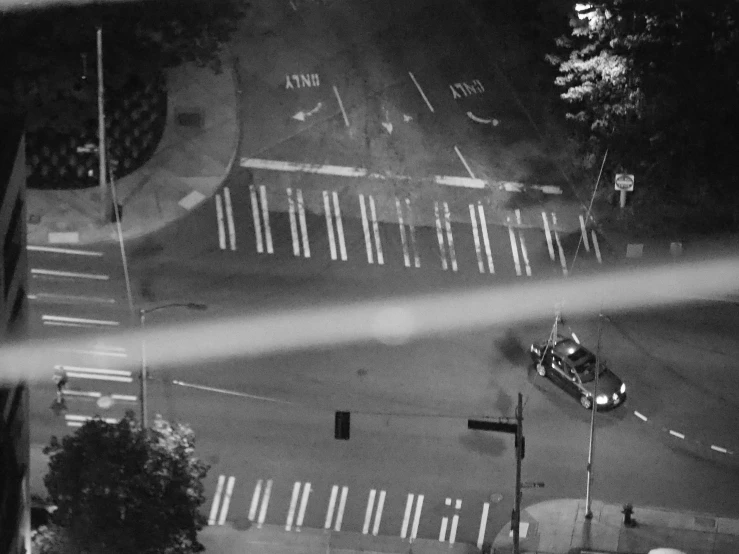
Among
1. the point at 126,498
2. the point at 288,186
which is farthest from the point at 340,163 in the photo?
the point at 126,498

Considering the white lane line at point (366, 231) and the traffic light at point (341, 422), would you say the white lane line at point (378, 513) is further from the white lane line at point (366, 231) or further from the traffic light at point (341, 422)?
the white lane line at point (366, 231)

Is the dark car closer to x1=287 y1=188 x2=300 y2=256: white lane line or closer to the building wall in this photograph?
x1=287 y1=188 x2=300 y2=256: white lane line

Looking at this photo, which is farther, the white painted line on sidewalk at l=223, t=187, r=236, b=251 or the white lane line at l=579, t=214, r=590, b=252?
the white painted line on sidewalk at l=223, t=187, r=236, b=251

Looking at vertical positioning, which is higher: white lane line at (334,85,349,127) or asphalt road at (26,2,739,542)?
white lane line at (334,85,349,127)

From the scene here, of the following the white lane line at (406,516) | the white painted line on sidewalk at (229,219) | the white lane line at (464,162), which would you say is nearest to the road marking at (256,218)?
the white painted line on sidewalk at (229,219)

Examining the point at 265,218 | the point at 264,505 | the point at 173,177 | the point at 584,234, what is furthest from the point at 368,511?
the point at 173,177

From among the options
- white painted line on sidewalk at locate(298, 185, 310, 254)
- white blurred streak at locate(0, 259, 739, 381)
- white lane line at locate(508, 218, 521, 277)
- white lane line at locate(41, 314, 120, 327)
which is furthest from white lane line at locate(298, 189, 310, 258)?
white lane line at locate(41, 314, 120, 327)

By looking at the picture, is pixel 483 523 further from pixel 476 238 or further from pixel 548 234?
pixel 548 234
